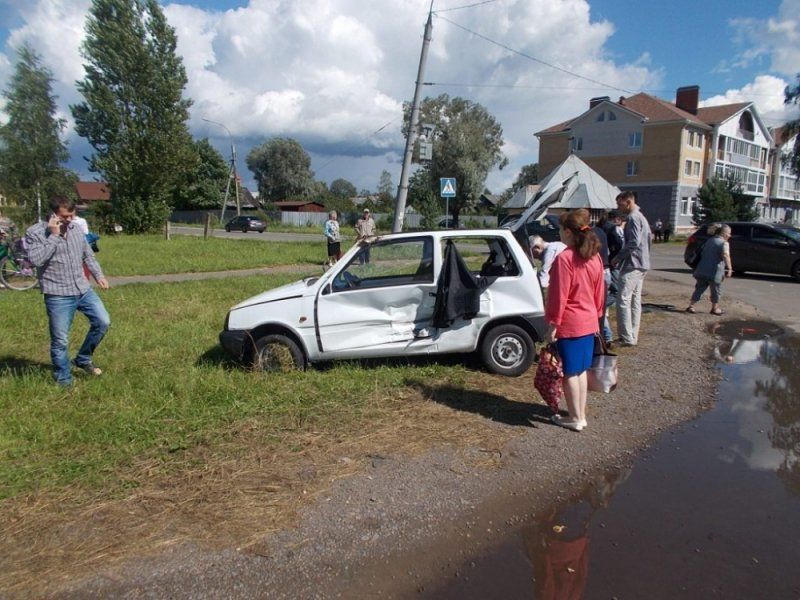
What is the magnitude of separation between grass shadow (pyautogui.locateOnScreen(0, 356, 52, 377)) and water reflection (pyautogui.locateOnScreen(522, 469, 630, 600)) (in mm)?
5173

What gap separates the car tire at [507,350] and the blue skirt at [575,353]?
1489 millimetres

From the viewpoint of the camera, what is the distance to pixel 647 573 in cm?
289

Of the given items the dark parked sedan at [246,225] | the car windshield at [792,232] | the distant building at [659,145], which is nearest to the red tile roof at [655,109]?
the distant building at [659,145]

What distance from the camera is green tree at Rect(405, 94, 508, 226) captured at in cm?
5584

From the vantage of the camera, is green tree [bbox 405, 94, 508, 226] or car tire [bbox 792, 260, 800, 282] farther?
green tree [bbox 405, 94, 508, 226]

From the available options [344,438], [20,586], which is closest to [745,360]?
[344,438]

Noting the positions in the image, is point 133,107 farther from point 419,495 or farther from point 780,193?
point 780,193

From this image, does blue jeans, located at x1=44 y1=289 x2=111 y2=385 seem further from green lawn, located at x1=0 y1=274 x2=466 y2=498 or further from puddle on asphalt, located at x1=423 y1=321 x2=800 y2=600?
puddle on asphalt, located at x1=423 y1=321 x2=800 y2=600

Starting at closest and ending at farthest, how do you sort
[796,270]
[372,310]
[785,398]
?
[785,398], [372,310], [796,270]

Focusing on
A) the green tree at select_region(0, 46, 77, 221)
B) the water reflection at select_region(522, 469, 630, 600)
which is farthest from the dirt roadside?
the green tree at select_region(0, 46, 77, 221)

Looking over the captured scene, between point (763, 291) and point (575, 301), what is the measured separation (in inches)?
444

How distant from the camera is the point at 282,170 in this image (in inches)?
3469

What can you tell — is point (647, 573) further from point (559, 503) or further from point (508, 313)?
point (508, 313)

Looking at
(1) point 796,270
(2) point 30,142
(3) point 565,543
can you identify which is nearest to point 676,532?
(3) point 565,543
